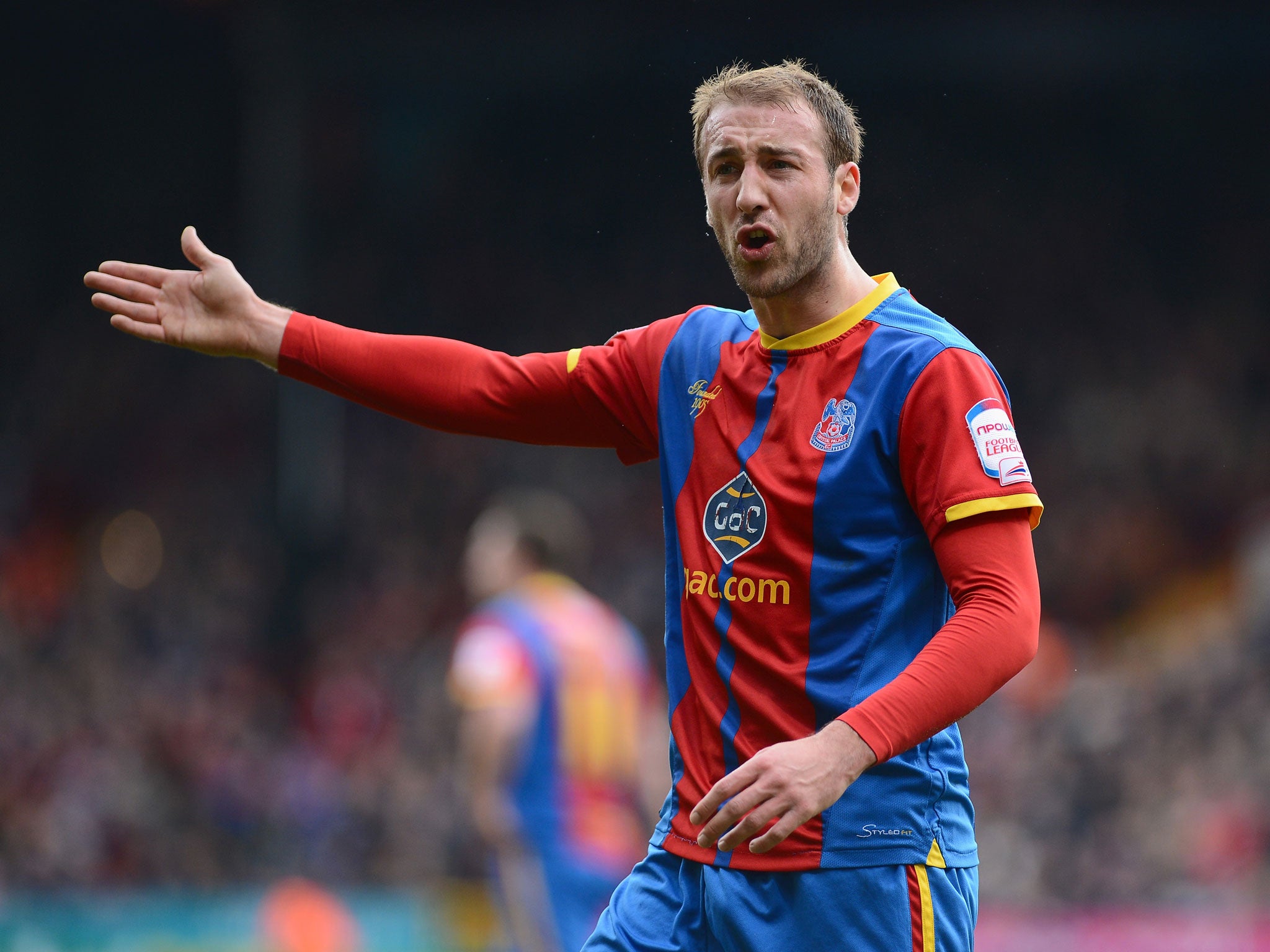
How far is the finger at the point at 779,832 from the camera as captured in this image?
2355 millimetres

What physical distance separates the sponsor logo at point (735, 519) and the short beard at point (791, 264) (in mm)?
337

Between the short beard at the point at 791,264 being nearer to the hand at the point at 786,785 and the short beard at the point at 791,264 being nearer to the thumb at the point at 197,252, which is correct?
the hand at the point at 786,785

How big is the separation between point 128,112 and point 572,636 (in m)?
15.4

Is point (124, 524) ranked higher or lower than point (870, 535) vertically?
higher

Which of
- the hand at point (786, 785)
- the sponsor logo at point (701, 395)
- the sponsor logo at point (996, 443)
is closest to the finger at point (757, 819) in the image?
the hand at point (786, 785)

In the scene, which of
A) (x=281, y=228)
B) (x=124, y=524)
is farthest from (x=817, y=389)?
(x=124, y=524)

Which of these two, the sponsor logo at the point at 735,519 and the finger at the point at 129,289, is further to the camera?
the finger at the point at 129,289

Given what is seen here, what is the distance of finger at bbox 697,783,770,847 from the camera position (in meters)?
2.36

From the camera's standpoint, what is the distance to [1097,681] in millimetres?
11594

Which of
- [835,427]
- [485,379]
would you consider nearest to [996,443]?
[835,427]

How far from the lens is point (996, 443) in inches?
103

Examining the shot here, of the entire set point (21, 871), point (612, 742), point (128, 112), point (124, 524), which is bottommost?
point (21, 871)

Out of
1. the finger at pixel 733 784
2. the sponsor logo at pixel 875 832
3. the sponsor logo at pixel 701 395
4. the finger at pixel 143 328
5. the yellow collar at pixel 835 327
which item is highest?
the finger at pixel 143 328

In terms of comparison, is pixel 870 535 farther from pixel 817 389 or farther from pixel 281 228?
pixel 281 228
